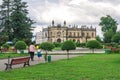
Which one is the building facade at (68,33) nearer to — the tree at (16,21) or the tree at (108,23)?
the tree at (108,23)

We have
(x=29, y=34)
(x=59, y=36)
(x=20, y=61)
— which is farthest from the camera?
(x=59, y=36)

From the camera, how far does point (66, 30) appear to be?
157 m

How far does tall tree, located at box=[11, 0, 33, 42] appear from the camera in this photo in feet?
255

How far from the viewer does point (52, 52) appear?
184 ft

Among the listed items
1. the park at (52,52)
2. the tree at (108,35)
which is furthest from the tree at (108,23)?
the tree at (108,35)

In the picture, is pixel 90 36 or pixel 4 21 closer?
pixel 4 21

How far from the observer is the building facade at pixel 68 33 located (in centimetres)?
15588

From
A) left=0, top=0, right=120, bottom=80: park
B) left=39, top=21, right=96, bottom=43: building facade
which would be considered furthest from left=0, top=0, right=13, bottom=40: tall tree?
left=39, top=21, right=96, bottom=43: building facade

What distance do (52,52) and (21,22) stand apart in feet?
79.4

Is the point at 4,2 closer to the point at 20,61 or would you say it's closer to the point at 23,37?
the point at 23,37

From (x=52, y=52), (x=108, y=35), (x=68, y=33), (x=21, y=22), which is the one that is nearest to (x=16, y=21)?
(x=21, y=22)

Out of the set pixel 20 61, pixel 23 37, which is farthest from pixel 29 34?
pixel 20 61

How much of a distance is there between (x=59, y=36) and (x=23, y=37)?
7734 centimetres

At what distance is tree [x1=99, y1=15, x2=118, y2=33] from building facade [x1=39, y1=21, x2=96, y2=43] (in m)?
23.3
